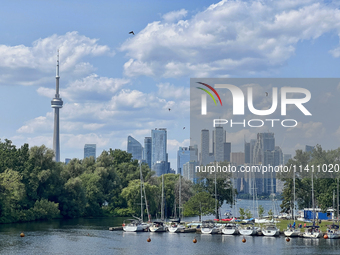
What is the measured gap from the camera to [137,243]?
68312 mm

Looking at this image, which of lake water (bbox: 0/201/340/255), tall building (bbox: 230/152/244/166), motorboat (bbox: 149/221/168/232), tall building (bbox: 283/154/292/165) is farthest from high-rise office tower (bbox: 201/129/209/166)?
lake water (bbox: 0/201/340/255)

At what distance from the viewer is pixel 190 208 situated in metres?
96.5

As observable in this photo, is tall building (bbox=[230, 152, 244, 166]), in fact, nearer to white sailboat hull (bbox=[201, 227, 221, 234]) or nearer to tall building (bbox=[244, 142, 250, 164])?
tall building (bbox=[244, 142, 250, 164])

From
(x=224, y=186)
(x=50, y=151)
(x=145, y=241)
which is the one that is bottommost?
(x=145, y=241)

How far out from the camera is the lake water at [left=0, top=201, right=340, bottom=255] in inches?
2381

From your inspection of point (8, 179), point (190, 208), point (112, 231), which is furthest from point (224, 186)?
point (8, 179)

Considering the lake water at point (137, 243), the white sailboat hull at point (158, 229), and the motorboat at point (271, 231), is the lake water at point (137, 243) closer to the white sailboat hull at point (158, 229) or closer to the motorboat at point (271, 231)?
the motorboat at point (271, 231)

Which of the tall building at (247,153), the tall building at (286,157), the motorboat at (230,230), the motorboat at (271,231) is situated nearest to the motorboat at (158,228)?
the motorboat at (230,230)

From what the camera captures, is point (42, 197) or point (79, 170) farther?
point (79, 170)

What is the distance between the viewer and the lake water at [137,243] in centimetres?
6047

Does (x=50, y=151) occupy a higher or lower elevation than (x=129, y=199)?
higher

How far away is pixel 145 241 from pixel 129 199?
49.9 m

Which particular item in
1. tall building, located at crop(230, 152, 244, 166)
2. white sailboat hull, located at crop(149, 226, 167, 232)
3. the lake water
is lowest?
the lake water

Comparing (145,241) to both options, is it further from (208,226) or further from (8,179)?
(8,179)
